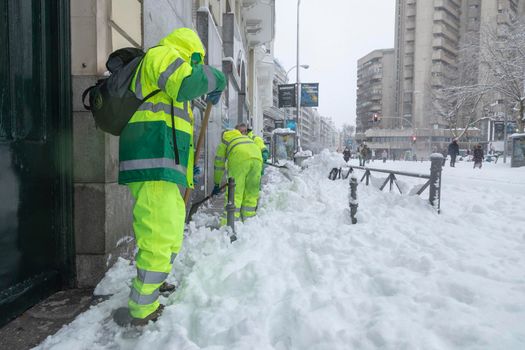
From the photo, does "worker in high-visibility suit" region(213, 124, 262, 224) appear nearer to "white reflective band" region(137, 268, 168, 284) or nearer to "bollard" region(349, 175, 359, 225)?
"bollard" region(349, 175, 359, 225)

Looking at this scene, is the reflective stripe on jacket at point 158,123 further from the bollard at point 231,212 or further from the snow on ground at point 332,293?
the bollard at point 231,212

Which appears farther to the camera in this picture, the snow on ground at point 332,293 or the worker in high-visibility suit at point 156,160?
the worker in high-visibility suit at point 156,160

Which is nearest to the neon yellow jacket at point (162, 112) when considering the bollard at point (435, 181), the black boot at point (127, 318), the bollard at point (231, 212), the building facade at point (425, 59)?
the black boot at point (127, 318)

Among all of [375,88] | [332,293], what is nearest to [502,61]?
[332,293]

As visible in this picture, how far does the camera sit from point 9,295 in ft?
8.26

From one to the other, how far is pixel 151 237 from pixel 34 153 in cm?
126

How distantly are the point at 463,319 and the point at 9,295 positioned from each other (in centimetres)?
310

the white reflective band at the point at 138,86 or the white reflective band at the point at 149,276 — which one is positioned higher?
the white reflective band at the point at 138,86

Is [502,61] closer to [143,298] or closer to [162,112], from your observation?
[162,112]

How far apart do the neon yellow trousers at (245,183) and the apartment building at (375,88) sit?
82.0 meters

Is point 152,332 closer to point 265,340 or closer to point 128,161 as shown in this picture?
point 265,340

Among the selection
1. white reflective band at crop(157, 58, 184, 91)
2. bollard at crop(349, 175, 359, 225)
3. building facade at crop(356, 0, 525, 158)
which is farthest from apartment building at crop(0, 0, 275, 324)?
building facade at crop(356, 0, 525, 158)

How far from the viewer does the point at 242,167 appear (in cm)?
552

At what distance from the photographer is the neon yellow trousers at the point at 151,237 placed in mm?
2453
